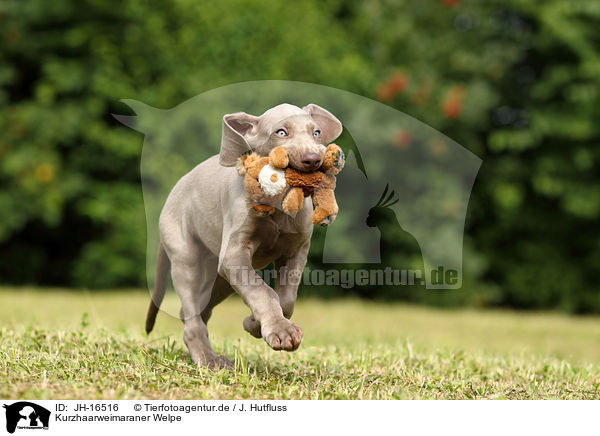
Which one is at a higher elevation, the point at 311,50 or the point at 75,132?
the point at 311,50

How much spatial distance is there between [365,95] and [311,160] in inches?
409

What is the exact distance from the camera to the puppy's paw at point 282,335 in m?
3.19

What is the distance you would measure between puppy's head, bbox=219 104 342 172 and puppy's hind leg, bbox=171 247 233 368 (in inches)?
30.5

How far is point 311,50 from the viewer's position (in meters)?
13.6

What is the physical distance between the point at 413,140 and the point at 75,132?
26.1ft

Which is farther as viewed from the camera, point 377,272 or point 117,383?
point 377,272

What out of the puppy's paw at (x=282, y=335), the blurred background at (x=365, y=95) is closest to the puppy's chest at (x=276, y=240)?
the puppy's paw at (x=282, y=335)

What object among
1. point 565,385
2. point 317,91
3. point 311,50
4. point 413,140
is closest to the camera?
point 565,385

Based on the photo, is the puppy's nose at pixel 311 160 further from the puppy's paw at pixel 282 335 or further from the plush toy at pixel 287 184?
the puppy's paw at pixel 282 335

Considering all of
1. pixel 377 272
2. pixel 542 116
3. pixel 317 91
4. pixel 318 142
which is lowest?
pixel 377 272

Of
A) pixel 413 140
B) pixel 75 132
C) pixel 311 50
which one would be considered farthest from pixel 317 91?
pixel 75 132

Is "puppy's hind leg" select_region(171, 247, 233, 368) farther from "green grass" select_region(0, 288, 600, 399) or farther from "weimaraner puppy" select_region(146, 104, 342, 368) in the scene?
"green grass" select_region(0, 288, 600, 399)
